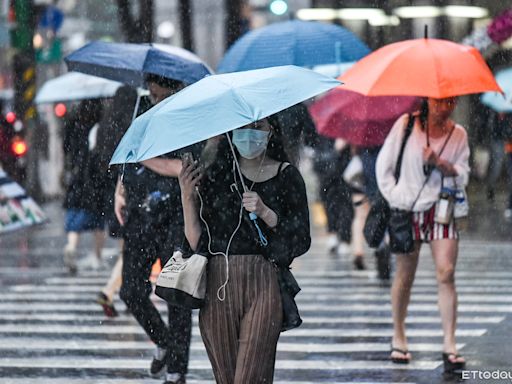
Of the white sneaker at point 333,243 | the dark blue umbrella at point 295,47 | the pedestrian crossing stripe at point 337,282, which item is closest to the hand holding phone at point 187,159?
the dark blue umbrella at point 295,47

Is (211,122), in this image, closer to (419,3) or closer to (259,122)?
(259,122)

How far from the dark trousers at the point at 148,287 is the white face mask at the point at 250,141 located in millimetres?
2060

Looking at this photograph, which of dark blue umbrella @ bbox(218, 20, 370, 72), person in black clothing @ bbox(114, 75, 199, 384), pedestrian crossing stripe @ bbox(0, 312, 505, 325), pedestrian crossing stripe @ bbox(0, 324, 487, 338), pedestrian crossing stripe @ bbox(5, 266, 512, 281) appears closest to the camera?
person in black clothing @ bbox(114, 75, 199, 384)

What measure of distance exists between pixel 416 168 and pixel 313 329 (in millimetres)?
2334

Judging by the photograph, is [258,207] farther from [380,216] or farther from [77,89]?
[77,89]

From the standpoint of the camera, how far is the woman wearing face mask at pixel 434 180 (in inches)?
334

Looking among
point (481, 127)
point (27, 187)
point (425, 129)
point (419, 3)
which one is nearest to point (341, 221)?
point (425, 129)

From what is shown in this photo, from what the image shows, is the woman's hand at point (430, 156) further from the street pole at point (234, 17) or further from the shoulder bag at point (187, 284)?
the street pole at point (234, 17)

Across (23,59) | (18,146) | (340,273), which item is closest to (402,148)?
(340,273)

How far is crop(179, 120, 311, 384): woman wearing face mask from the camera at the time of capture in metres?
5.78

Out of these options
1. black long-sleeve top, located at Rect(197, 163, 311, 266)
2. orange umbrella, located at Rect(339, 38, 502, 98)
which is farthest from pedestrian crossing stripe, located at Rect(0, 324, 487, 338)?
black long-sleeve top, located at Rect(197, 163, 311, 266)

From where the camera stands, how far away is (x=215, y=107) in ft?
18.6

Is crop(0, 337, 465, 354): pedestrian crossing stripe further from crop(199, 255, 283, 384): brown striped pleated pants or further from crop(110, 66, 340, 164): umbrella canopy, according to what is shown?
crop(110, 66, 340, 164): umbrella canopy

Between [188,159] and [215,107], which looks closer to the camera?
[215,107]
